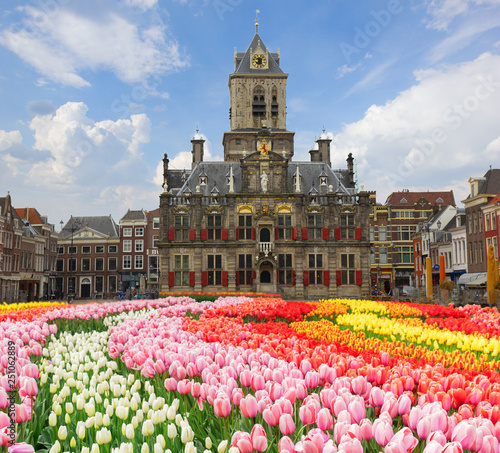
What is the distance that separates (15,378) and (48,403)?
Result: 0.45 meters

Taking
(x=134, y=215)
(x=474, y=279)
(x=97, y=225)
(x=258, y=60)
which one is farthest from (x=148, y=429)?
(x=97, y=225)

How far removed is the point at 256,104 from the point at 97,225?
30.4 m

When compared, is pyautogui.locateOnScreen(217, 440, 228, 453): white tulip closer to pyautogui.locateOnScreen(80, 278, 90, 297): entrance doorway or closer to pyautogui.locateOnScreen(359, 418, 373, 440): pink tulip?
pyautogui.locateOnScreen(359, 418, 373, 440): pink tulip

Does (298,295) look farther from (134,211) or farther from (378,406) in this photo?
(378,406)

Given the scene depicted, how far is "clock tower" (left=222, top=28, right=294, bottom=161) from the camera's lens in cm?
5872

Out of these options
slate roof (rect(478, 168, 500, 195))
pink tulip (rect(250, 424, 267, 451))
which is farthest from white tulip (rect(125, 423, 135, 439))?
slate roof (rect(478, 168, 500, 195))

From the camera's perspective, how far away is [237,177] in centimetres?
5212

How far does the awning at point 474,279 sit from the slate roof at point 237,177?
14.3m

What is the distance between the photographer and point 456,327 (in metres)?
11.7

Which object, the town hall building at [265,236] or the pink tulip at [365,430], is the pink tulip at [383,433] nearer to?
the pink tulip at [365,430]

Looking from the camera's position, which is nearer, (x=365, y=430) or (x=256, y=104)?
(x=365, y=430)

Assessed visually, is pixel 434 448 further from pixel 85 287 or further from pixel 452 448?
pixel 85 287

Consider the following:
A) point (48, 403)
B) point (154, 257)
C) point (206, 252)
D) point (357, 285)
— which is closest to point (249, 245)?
Result: point (206, 252)

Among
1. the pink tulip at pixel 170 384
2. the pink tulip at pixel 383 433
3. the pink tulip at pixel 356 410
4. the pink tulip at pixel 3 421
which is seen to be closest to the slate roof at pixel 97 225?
the pink tulip at pixel 170 384
